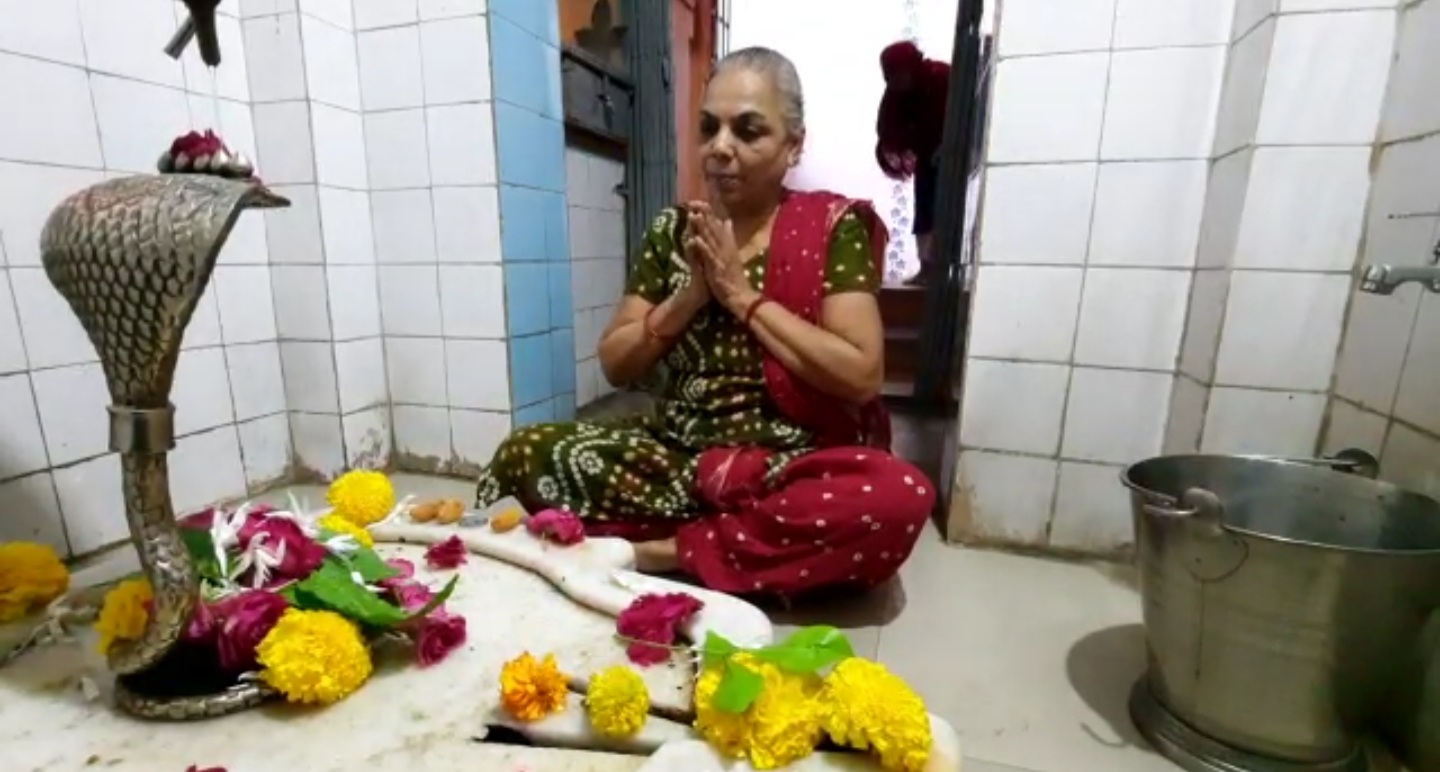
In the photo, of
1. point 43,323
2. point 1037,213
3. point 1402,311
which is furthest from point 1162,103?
point 43,323

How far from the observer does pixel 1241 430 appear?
1050 mm

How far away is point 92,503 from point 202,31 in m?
1.01

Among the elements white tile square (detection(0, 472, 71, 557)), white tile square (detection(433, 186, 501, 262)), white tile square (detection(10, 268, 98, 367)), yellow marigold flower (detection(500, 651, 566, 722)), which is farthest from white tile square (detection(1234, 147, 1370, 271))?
white tile square (detection(0, 472, 71, 557))

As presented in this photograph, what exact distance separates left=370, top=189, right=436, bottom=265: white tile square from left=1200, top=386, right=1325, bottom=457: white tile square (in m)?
1.45

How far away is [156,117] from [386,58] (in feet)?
1.37

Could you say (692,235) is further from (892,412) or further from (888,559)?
(892,412)

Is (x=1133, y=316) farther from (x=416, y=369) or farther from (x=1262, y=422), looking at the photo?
(x=416, y=369)

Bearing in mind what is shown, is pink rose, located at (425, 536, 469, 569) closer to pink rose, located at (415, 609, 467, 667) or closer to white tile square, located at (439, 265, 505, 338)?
pink rose, located at (415, 609, 467, 667)

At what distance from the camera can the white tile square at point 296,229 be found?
137 centimetres

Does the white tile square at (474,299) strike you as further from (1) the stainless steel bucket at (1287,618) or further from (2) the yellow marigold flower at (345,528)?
(1) the stainless steel bucket at (1287,618)

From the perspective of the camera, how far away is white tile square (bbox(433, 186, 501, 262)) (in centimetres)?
144

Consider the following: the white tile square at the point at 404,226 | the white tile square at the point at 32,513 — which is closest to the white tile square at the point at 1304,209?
the white tile square at the point at 404,226

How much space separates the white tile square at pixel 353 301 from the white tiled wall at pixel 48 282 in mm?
153

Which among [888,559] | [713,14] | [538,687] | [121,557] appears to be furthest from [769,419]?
[713,14]
